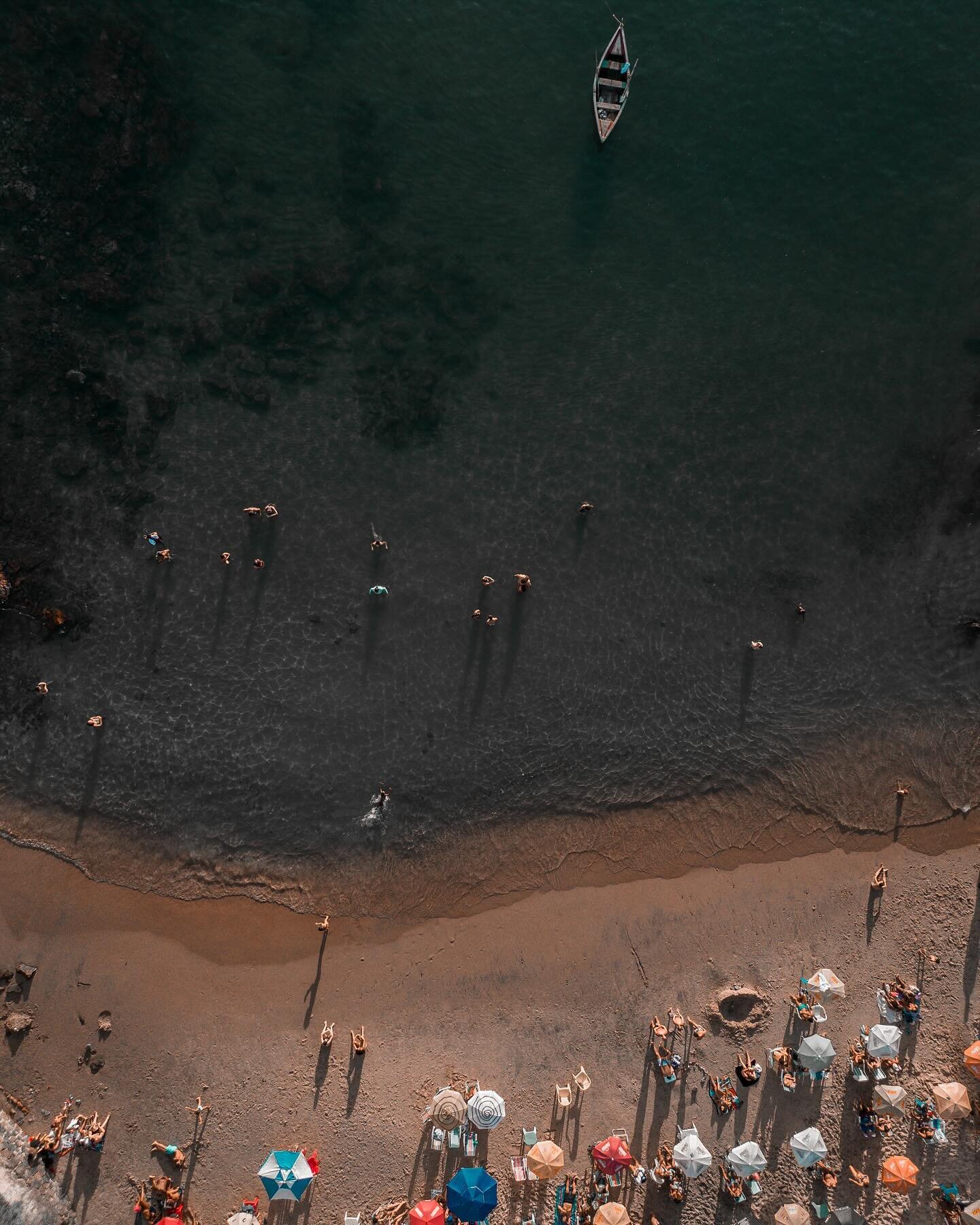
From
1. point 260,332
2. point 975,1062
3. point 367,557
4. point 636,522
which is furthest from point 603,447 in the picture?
point 975,1062

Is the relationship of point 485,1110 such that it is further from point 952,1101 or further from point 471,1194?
point 952,1101

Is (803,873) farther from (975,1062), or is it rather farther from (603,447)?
(603,447)

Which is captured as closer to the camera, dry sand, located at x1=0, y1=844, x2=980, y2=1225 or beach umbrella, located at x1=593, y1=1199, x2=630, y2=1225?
beach umbrella, located at x1=593, y1=1199, x2=630, y2=1225

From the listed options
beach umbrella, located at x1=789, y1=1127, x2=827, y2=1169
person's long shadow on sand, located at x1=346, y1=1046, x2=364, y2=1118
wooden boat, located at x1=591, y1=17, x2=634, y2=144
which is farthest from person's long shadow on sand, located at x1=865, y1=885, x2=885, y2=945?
wooden boat, located at x1=591, y1=17, x2=634, y2=144

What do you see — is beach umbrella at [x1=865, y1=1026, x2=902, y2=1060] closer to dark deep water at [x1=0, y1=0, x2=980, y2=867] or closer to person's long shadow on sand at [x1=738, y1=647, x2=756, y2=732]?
dark deep water at [x1=0, y1=0, x2=980, y2=867]

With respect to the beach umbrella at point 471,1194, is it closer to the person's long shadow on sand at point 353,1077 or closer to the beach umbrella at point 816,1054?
the person's long shadow on sand at point 353,1077

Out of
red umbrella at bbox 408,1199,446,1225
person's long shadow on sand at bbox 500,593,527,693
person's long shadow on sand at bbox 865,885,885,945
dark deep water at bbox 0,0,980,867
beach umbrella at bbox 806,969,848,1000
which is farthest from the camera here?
person's long shadow on sand at bbox 500,593,527,693

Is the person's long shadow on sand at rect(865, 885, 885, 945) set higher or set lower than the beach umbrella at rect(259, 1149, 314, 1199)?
higher
